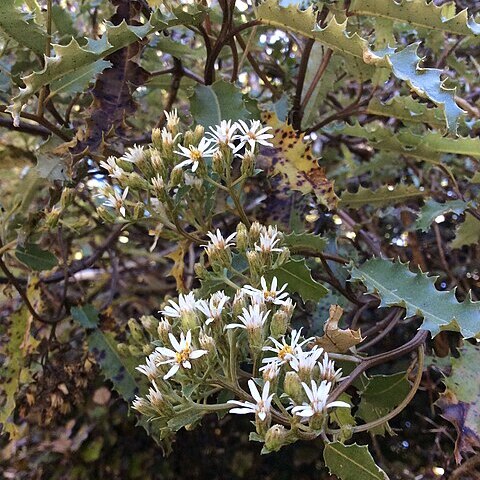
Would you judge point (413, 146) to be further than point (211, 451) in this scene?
No

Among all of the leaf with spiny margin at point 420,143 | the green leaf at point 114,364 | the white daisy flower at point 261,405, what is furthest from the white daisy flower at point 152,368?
the leaf with spiny margin at point 420,143

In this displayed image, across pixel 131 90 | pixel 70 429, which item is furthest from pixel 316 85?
pixel 70 429

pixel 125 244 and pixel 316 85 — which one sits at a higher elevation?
pixel 316 85

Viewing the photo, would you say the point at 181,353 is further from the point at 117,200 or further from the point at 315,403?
the point at 117,200

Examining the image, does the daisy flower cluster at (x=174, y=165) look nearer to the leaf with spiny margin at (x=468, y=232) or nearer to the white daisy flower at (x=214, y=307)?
the white daisy flower at (x=214, y=307)

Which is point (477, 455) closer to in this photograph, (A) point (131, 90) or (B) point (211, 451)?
(B) point (211, 451)
